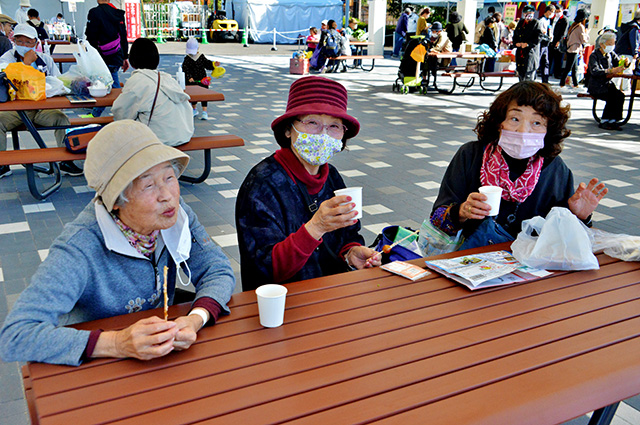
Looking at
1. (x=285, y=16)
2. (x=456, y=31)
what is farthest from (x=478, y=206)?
(x=285, y=16)

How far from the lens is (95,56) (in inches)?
246

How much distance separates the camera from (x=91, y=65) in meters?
6.31

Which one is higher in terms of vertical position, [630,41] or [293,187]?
[630,41]

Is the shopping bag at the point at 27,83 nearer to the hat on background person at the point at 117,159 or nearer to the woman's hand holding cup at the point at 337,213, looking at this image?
the hat on background person at the point at 117,159

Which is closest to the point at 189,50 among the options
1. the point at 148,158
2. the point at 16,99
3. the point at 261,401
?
the point at 16,99

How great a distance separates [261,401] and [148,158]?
0.79 metres

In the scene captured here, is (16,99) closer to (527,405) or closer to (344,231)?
(344,231)

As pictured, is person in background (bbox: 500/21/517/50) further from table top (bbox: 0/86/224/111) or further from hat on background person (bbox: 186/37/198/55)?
table top (bbox: 0/86/224/111)

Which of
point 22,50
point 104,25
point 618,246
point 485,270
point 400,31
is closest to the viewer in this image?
point 485,270

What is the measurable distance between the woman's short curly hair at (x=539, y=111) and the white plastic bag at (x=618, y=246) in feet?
1.56

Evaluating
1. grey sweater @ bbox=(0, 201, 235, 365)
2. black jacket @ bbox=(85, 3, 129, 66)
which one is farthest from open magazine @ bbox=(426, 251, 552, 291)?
black jacket @ bbox=(85, 3, 129, 66)

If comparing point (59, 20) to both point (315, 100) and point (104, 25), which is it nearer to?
point (104, 25)

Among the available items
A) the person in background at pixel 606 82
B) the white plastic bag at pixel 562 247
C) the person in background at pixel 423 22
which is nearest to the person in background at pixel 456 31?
the person in background at pixel 423 22

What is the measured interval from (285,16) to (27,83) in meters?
23.7
